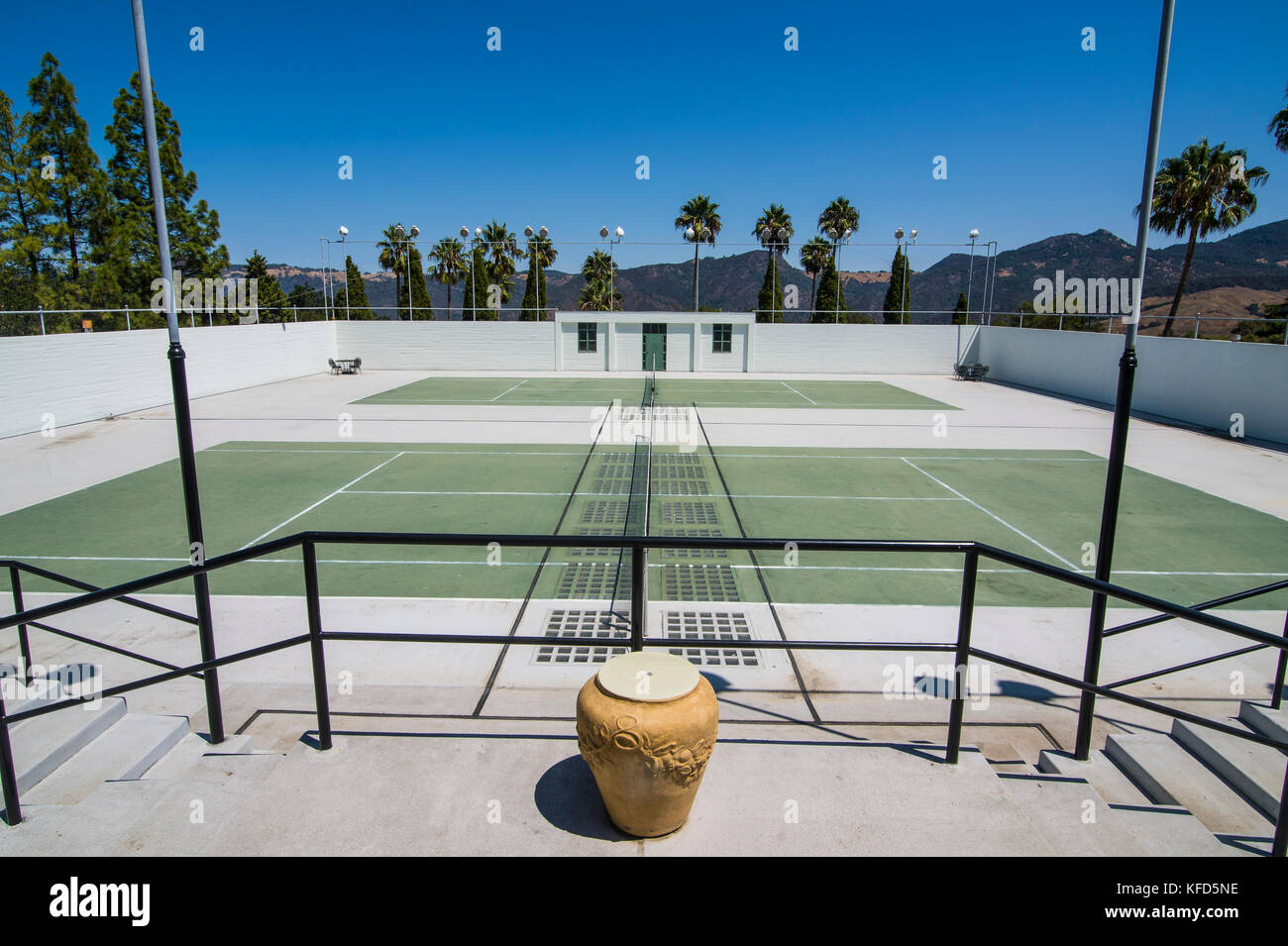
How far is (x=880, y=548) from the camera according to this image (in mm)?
3904

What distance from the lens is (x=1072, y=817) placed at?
374cm

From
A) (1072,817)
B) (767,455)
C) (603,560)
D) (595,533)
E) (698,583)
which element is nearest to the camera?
(1072,817)

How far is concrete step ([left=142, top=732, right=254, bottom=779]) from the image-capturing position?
4430 millimetres

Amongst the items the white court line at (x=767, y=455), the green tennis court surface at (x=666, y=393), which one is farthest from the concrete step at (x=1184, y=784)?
the green tennis court surface at (x=666, y=393)

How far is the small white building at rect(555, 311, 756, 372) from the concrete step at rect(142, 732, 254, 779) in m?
35.9

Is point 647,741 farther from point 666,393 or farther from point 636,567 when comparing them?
point 666,393


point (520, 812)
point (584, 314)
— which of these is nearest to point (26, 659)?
point (520, 812)

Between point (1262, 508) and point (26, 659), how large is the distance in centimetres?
1730

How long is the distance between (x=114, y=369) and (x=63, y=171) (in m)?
20.0

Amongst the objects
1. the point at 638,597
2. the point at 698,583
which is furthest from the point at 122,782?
the point at 698,583

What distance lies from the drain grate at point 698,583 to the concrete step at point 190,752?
5101 mm

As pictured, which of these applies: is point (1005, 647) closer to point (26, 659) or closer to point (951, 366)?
point (26, 659)
